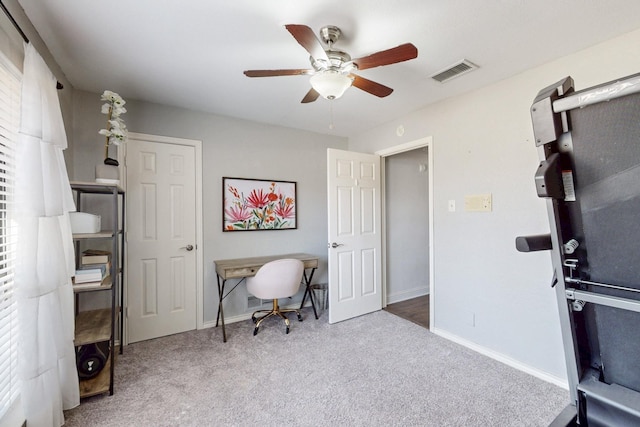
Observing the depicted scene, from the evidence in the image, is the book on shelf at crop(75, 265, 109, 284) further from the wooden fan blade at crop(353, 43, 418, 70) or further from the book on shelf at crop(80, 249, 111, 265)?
the wooden fan blade at crop(353, 43, 418, 70)

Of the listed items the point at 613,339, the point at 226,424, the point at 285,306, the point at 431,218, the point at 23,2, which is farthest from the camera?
the point at 285,306

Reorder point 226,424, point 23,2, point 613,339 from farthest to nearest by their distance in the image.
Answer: point 226,424 < point 23,2 < point 613,339

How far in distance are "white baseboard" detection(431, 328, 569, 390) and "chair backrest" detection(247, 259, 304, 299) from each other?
60.3 inches

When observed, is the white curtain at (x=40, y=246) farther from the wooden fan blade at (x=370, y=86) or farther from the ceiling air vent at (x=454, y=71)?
the ceiling air vent at (x=454, y=71)

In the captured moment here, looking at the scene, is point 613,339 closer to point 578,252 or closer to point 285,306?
point 578,252

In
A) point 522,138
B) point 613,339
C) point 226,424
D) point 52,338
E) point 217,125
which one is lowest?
point 226,424

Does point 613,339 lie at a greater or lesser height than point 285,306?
greater

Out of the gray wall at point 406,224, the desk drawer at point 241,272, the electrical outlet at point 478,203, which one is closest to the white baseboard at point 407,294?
the gray wall at point 406,224

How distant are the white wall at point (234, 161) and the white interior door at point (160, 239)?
0.15 metres

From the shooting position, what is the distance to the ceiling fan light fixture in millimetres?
1734

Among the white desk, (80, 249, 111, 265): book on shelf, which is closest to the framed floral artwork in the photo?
the white desk

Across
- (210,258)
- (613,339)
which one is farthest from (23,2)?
(613,339)

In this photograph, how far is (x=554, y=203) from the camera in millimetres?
1081

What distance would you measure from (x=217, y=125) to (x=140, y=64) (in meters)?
1.09
